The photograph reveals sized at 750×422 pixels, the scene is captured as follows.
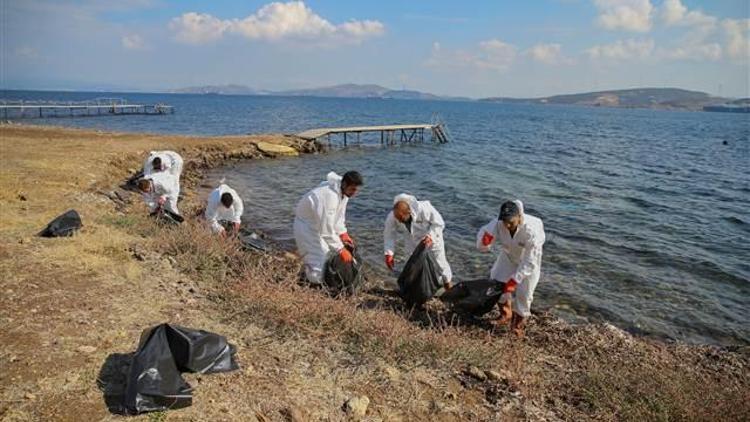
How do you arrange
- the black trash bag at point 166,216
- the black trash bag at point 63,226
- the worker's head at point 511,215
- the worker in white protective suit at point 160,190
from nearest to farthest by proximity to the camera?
the worker's head at point 511,215 < the black trash bag at point 63,226 < the black trash bag at point 166,216 < the worker in white protective suit at point 160,190

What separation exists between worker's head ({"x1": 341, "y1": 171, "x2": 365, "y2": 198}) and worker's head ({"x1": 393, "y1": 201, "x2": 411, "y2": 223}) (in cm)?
66

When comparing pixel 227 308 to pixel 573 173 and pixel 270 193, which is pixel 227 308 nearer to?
pixel 270 193

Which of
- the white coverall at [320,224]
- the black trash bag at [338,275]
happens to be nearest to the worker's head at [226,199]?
the white coverall at [320,224]

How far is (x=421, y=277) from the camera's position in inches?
251

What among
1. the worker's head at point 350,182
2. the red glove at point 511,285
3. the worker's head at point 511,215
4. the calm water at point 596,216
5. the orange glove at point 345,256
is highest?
the worker's head at point 350,182

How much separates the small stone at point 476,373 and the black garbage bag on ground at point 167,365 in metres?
2.04

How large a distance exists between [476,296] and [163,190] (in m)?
6.20

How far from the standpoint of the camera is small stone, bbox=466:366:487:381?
15.0 feet

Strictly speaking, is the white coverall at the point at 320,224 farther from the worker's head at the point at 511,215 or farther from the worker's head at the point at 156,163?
the worker's head at the point at 156,163

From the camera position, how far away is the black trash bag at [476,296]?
20.0 ft

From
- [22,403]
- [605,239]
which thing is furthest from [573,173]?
[22,403]

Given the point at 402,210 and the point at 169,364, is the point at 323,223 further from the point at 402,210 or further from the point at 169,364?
the point at 169,364

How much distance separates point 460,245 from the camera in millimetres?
11117

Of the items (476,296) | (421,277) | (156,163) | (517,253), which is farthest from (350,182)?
(156,163)
